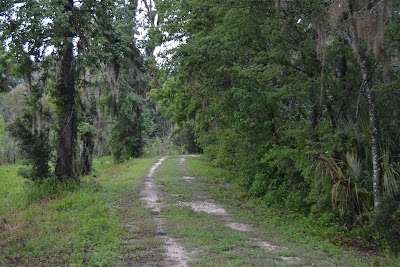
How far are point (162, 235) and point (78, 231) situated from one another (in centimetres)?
184

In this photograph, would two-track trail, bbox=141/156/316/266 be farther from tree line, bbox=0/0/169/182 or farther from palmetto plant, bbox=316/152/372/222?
tree line, bbox=0/0/169/182

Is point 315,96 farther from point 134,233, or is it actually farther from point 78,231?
point 78,231

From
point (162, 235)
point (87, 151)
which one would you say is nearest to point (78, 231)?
point (162, 235)

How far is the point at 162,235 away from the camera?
32.2 feet

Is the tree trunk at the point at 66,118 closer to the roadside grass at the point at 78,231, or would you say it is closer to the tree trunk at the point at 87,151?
the roadside grass at the point at 78,231

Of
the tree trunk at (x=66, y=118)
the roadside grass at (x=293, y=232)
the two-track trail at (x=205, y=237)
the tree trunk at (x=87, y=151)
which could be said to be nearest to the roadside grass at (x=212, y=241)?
Answer: the two-track trail at (x=205, y=237)

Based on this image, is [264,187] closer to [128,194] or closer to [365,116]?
[128,194]

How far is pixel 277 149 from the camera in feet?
43.5

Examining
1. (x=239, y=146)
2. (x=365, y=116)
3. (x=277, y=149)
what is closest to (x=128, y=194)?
(x=239, y=146)

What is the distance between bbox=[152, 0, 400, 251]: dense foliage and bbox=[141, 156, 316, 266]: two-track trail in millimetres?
2099

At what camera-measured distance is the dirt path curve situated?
785 centimetres

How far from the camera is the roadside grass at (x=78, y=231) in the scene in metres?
8.23

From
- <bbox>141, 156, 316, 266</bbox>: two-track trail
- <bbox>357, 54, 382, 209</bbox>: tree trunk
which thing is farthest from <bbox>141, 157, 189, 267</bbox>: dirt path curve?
<bbox>357, 54, 382, 209</bbox>: tree trunk

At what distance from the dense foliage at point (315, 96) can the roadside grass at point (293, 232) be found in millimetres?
529
